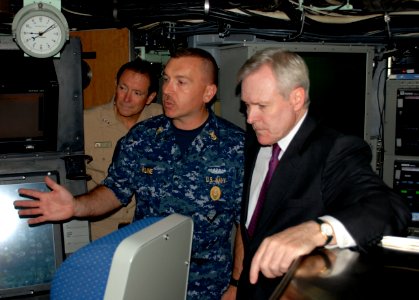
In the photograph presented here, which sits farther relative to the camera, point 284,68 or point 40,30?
point 40,30

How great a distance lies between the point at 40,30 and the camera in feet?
7.37

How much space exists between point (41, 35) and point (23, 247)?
1044 millimetres

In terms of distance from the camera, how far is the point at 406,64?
308 centimetres

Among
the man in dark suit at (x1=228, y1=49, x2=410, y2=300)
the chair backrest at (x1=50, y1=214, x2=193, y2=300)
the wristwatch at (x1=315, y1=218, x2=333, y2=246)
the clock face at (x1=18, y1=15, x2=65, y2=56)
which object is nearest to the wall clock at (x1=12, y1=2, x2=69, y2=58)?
the clock face at (x1=18, y1=15, x2=65, y2=56)

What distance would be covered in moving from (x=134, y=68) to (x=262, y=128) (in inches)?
57.8

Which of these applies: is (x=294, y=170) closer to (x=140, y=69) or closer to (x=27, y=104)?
(x=27, y=104)

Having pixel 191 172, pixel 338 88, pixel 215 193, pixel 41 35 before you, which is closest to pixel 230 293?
pixel 215 193

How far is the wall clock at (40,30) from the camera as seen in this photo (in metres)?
2.21

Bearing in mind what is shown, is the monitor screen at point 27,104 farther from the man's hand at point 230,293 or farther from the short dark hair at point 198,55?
the man's hand at point 230,293

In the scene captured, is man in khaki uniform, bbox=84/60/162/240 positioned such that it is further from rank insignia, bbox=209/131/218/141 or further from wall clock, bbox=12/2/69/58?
rank insignia, bbox=209/131/218/141

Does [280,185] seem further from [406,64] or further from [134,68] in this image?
[406,64]

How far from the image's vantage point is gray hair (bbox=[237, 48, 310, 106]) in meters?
1.69

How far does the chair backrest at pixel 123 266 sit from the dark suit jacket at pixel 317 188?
1.65 feet

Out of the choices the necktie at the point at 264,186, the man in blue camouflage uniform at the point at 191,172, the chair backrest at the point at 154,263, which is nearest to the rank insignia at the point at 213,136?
the man in blue camouflage uniform at the point at 191,172
